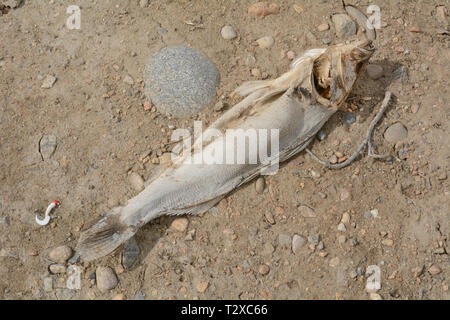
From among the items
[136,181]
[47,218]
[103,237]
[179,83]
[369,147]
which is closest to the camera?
[103,237]

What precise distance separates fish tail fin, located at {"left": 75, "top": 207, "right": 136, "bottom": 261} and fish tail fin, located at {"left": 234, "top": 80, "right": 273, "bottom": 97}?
168 centimetres

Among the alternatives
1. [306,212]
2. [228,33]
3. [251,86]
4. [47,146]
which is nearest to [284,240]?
[306,212]

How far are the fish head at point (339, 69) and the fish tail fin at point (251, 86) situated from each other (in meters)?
0.46

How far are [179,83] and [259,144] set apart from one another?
1042 millimetres

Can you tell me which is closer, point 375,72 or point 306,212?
point 306,212

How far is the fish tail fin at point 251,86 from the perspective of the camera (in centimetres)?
416

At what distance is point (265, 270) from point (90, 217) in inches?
64.0

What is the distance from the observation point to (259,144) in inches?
152

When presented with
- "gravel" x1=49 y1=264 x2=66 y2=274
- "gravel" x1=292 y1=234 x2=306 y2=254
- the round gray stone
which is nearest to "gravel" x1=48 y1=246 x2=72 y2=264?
"gravel" x1=49 y1=264 x2=66 y2=274

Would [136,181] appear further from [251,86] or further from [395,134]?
[395,134]

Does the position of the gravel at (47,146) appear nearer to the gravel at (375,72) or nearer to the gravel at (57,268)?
the gravel at (57,268)

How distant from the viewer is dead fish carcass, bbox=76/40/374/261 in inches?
140

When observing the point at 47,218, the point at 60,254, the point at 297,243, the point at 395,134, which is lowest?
the point at 297,243

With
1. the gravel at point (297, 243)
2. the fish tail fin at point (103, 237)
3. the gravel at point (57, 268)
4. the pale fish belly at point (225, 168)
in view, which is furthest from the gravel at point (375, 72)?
the gravel at point (57, 268)
